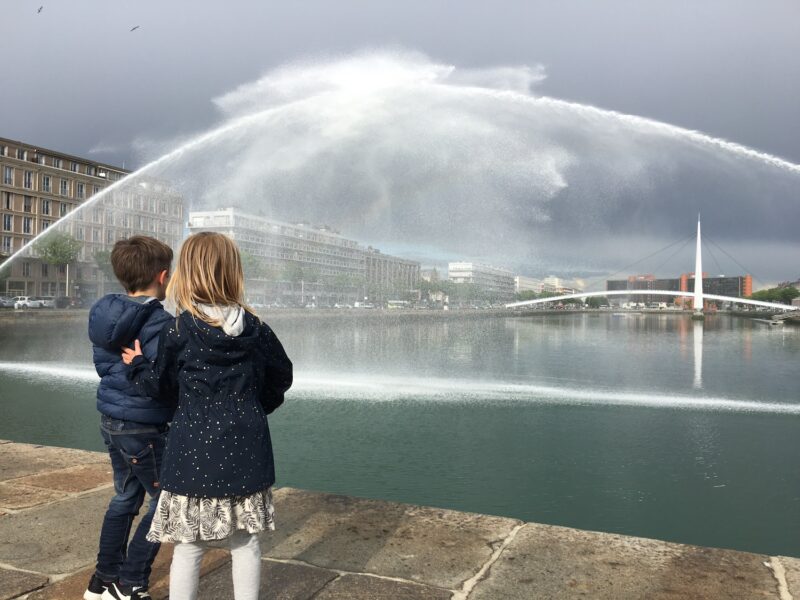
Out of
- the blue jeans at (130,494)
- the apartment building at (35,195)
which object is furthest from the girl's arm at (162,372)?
the apartment building at (35,195)

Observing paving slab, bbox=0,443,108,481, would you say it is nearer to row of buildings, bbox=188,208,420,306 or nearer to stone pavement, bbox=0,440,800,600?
stone pavement, bbox=0,440,800,600

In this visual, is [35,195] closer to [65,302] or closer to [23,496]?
[65,302]

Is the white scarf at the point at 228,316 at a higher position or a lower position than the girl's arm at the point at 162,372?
higher

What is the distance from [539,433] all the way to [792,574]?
6.71 metres

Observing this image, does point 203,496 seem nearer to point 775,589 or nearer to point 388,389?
point 775,589

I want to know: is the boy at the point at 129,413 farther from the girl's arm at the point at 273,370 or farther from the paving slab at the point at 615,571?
the paving slab at the point at 615,571

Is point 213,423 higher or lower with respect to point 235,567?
higher

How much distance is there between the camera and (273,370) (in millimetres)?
2891

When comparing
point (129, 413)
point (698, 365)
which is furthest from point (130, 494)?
point (698, 365)

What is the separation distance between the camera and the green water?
24.0ft

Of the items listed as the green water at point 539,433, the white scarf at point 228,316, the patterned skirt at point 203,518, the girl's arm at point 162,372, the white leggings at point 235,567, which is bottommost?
the green water at point 539,433

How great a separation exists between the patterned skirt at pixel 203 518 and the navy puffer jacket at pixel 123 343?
61 cm

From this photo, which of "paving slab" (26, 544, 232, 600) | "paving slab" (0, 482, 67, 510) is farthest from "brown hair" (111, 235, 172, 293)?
"paving slab" (0, 482, 67, 510)

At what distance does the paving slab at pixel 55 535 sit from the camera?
3.95 metres
